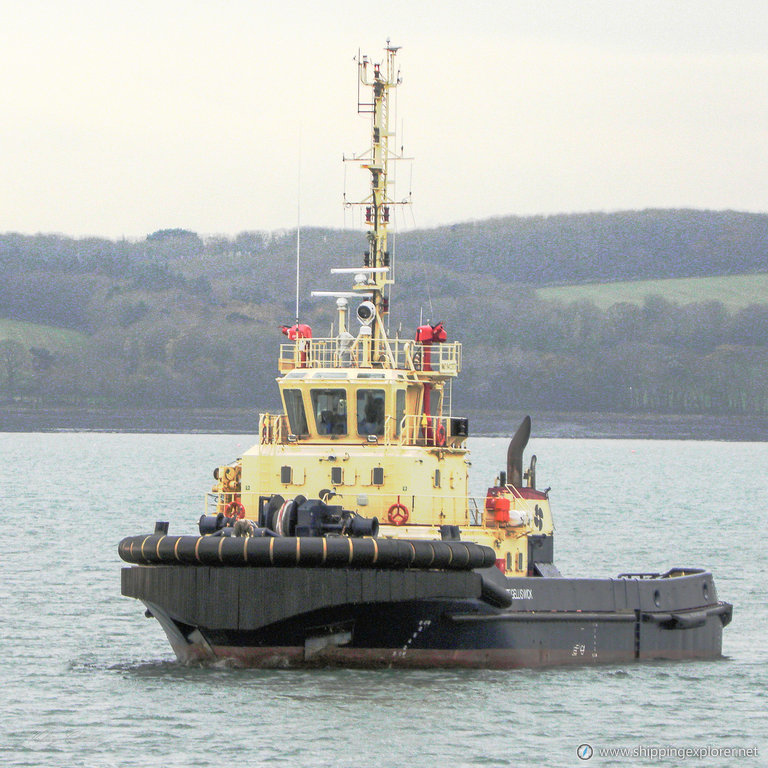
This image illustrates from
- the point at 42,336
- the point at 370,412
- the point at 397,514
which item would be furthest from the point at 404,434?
the point at 42,336

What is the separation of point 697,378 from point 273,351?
141 ft

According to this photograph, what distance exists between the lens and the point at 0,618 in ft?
100

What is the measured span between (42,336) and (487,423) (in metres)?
54.2

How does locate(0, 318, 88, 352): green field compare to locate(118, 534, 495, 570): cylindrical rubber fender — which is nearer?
locate(118, 534, 495, 570): cylindrical rubber fender

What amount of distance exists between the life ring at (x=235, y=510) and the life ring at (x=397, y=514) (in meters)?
2.33

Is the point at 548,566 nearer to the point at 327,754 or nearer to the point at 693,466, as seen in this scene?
the point at 327,754

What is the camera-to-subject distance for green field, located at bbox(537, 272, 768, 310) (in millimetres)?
170250

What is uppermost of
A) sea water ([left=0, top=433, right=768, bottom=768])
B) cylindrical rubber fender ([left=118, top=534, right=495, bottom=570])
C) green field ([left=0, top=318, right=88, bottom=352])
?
green field ([left=0, top=318, right=88, bottom=352])

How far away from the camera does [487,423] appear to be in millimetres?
156000

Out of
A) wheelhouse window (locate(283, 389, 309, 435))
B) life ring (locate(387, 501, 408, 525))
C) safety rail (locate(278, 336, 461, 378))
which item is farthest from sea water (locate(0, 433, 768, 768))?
safety rail (locate(278, 336, 461, 378))

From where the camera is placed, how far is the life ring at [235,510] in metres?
26.1

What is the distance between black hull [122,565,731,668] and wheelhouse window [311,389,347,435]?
4022mm

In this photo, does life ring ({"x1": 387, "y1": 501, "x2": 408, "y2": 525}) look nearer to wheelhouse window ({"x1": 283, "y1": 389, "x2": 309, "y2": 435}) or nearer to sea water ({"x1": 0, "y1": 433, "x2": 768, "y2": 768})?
wheelhouse window ({"x1": 283, "y1": 389, "x2": 309, "y2": 435})

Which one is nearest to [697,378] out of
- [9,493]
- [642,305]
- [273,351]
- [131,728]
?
[642,305]
